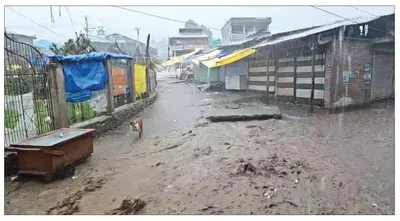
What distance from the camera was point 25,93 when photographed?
5570 millimetres

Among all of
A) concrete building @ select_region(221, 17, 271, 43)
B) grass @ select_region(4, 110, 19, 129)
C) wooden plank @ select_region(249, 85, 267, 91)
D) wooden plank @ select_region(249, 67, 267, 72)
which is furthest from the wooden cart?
concrete building @ select_region(221, 17, 271, 43)

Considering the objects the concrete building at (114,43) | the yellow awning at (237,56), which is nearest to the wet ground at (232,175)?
the yellow awning at (237,56)

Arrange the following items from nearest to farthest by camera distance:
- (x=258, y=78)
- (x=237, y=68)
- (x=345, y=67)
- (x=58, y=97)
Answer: (x=58, y=97) → (x=345, y=67) → (x=258, y=78) → (x=237, y=68)

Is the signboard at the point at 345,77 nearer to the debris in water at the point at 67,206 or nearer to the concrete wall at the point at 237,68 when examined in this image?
the concrete wall at the point at 237,68

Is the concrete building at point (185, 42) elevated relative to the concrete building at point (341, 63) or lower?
elevated

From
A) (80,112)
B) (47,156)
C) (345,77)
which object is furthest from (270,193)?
(345,77)

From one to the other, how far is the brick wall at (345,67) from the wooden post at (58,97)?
8.27m

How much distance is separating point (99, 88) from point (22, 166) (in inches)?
155

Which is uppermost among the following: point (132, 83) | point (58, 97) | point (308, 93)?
point (132, 83)

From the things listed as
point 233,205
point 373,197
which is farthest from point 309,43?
point 233,205

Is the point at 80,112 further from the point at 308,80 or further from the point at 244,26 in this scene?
the point at 244,26

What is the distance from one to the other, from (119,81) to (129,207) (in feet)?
21.2

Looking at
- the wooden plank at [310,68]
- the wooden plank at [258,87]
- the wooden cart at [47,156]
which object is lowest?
the wooden cart at [47,156]

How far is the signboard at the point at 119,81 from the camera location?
29.4ft
